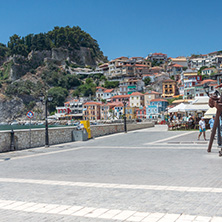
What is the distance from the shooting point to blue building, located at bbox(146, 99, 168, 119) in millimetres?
111812

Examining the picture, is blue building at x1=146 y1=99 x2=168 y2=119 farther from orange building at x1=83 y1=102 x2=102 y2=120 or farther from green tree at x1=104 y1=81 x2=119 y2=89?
green tree at x1=104 y1=81 x2=119 y2=89

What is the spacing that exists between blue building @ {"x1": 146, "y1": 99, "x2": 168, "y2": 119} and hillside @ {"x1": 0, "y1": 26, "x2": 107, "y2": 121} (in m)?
43.0

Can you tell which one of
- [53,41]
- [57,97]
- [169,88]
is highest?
[53,41]

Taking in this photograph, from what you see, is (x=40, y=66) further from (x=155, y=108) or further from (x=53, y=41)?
(x=155, y=108)

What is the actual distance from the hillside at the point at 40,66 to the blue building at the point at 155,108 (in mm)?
42965

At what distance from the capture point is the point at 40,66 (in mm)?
153875

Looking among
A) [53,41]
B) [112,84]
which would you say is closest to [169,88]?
[112,84]

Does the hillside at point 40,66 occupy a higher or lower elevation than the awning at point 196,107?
higher

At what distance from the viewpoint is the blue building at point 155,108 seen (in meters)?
112

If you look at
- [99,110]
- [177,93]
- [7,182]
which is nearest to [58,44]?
[99,110]

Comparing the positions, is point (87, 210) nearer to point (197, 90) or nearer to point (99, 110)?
point (197, 90)

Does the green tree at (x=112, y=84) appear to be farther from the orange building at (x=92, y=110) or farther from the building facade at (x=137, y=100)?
the building facade at (x=137, y=100)

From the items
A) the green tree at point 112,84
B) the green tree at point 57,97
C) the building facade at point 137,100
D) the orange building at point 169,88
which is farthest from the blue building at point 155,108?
the green tree at point 57,97

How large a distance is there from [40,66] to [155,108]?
68.9m
